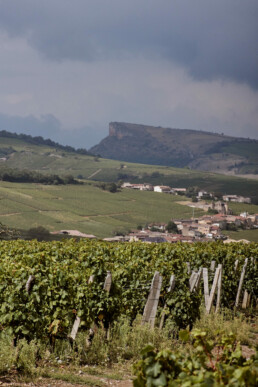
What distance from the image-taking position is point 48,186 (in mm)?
139875

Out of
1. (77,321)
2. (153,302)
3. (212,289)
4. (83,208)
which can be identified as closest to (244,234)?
(83,208)

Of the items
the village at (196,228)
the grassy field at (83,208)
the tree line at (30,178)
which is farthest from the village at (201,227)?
the tree line at (30,178)

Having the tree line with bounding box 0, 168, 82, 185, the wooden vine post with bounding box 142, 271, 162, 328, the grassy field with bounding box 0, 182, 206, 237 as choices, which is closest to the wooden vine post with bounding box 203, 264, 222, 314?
the wooden vine post with bounding box 142, 271, 162, 328

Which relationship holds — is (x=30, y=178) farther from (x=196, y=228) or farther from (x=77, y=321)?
(x=77, y=321)

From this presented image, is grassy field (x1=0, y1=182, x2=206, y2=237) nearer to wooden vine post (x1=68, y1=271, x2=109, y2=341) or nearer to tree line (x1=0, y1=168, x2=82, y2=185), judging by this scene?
tree line (x1=0, y1=168, x2=82, y2=185)

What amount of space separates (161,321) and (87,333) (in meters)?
2.13

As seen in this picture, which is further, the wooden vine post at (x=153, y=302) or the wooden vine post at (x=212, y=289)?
the wooden vine post at (x=212, y=289)

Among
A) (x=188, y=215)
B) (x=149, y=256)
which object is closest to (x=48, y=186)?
(x=188, y=215)

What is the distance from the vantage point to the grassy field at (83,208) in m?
99.1

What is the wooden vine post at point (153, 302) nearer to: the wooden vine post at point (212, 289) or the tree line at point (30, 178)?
the wooden vine post at point (212, 289)

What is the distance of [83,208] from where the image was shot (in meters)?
116

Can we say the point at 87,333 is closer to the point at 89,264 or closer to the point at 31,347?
the point at 31,347

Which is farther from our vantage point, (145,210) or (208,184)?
(208,184)

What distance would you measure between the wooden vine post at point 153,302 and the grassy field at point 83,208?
271 feet
